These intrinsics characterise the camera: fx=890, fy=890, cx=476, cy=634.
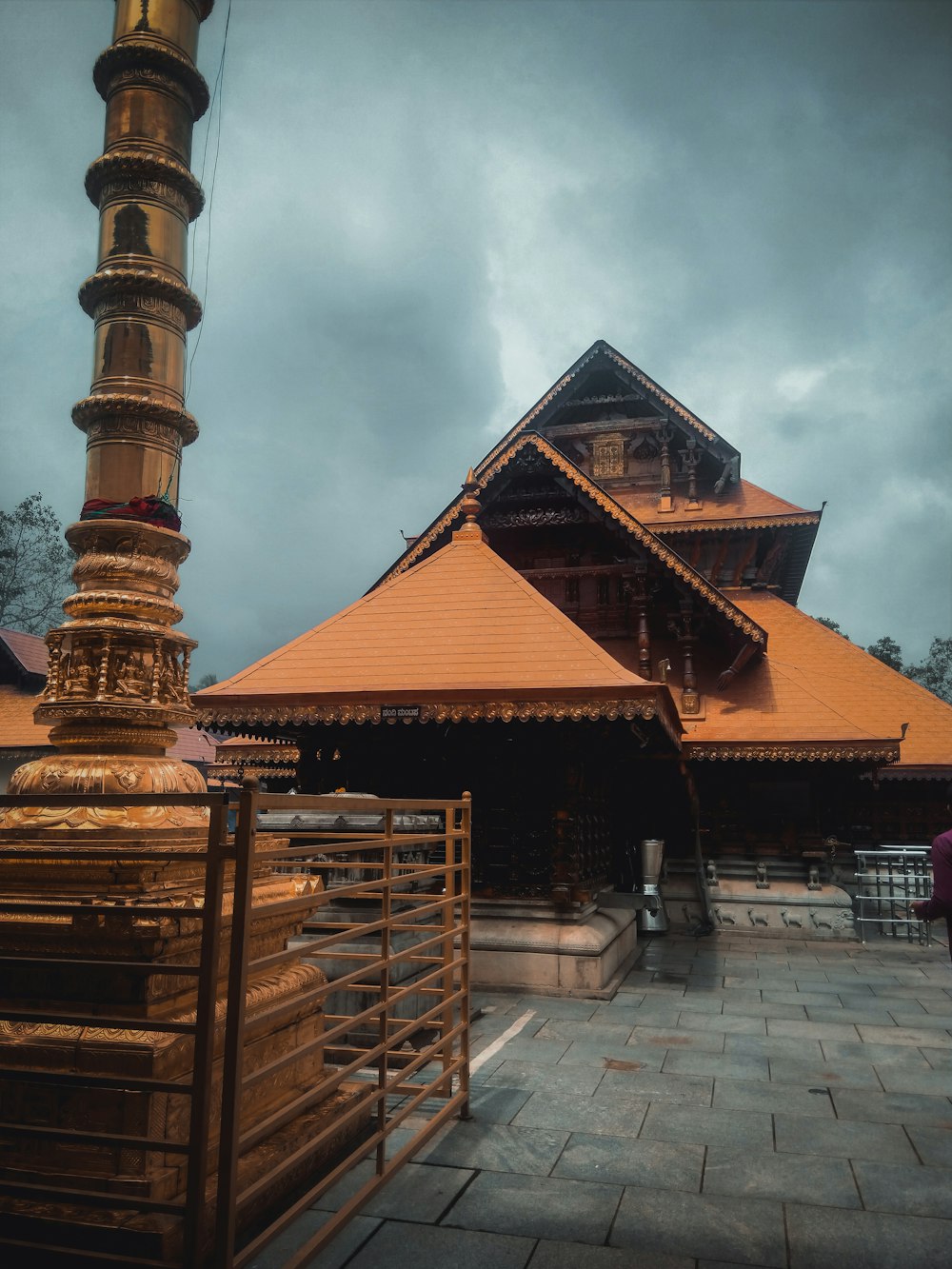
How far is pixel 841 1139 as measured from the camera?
488cm

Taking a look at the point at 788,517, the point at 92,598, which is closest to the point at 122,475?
the point at 92,598

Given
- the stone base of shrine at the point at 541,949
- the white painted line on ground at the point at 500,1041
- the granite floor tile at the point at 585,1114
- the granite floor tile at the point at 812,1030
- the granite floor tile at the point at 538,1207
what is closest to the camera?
the granite floor tile at the point at 538,1207

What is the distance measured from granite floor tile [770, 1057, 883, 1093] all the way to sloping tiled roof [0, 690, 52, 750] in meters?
16.3

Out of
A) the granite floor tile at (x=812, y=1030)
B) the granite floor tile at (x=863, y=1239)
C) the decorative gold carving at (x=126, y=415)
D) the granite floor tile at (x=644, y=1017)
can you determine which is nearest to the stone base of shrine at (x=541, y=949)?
the granite floor tile at (x=644, y=1017)

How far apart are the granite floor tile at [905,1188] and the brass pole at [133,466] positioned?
3.50 meters

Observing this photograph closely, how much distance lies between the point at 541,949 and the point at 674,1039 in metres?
1.99

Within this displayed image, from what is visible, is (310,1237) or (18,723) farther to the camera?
(18,723)

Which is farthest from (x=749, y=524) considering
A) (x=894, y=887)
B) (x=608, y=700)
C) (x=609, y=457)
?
(x=608, y=700)

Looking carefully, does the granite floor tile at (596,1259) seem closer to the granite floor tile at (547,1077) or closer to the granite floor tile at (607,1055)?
the granite floor tile at (547,1077)

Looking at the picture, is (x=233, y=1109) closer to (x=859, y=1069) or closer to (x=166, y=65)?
(x=166, y=65)

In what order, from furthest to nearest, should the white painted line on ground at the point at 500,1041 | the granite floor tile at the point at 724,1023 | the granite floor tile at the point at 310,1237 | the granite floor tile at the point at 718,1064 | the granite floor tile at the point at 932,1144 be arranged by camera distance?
the granite floor tile at the point at 724,1023 < the white painted line on ground at the point at 500,1041 < the granite floor tile at the point at 718,1064 < the granite floor tile at the point at 932,1144 < the granite floor tile at the point at 310,1237

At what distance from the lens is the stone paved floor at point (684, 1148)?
3537 mm

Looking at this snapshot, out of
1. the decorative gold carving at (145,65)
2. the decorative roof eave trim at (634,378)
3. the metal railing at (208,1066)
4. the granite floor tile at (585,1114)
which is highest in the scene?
the decorative roof eave trim at (634,378)

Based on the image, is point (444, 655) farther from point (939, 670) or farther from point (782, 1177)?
point (939, 670)
